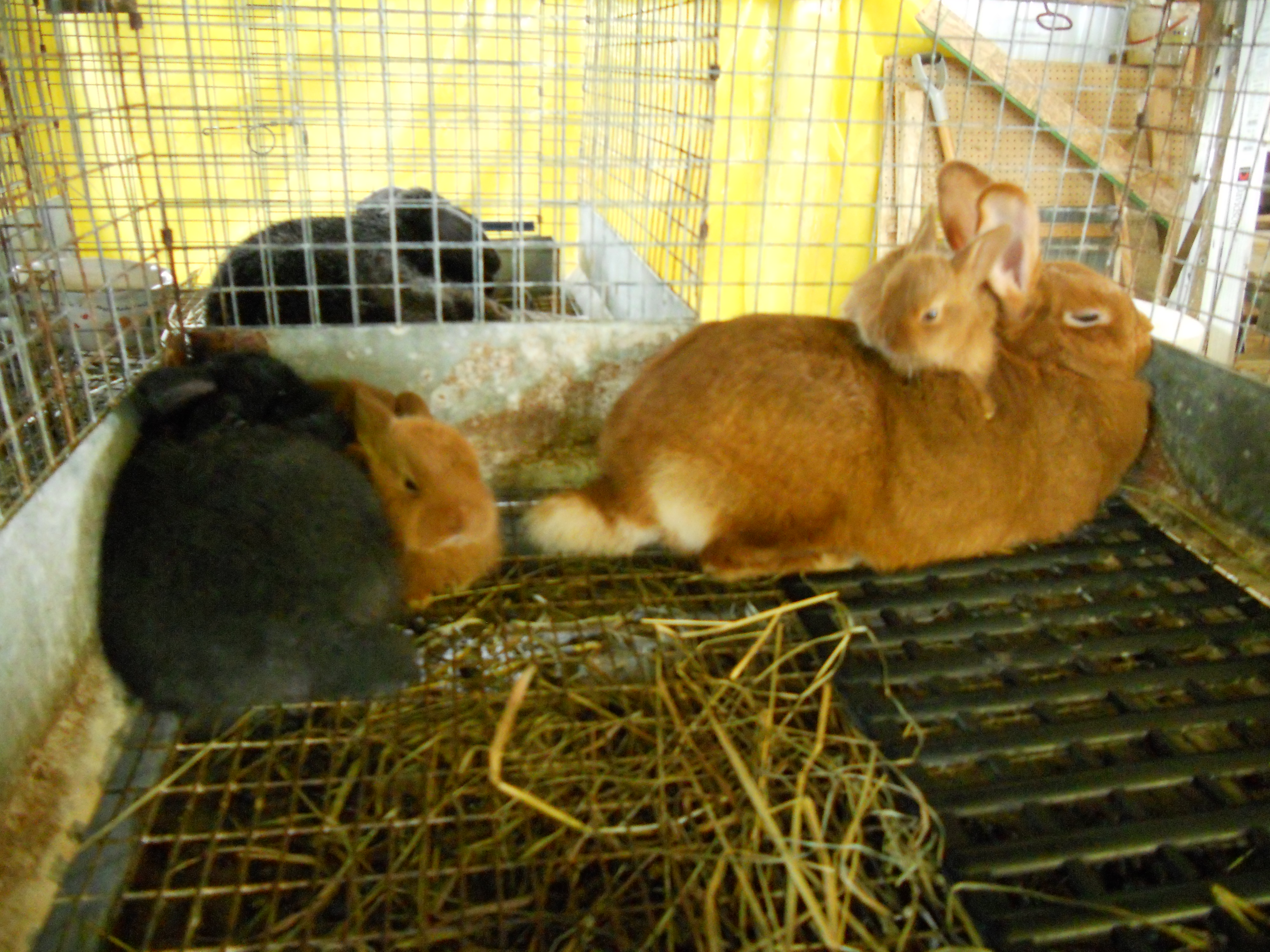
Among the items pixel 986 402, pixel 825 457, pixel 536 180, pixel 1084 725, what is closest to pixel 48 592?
pixel 825 457

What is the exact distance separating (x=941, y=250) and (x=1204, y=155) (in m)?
1.53

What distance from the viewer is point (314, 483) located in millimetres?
1818

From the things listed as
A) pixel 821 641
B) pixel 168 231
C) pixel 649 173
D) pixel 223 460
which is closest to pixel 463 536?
pixel 223 460

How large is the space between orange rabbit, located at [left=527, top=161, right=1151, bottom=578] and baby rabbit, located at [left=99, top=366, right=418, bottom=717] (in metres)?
0.59

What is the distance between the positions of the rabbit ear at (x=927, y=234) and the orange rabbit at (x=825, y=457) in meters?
0.19

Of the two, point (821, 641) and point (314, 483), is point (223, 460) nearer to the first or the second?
point (314, 483)

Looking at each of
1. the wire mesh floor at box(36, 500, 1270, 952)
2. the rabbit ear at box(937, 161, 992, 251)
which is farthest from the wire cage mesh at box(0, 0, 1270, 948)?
the rabbit ear at box(937, 161, 992, 251)

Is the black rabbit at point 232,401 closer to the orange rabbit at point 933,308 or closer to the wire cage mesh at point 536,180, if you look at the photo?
the wire cage mesh at point 536,180

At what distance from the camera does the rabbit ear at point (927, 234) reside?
2213mm

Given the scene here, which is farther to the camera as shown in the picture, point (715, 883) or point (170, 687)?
point (170, 687)

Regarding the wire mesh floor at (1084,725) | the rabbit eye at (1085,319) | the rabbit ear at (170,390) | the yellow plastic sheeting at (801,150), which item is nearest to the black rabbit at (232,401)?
the rabbit ear at (170,390)

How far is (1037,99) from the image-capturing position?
3535 mm

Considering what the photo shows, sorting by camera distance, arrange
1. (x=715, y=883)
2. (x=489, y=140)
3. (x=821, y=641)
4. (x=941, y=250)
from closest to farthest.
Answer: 1. (x=715, y=883)
2. (x=821, y=641)
3. (x=941, y=250)
4. (x=489, y=140)

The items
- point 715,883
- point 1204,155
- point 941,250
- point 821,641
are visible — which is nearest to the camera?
point 715,883
